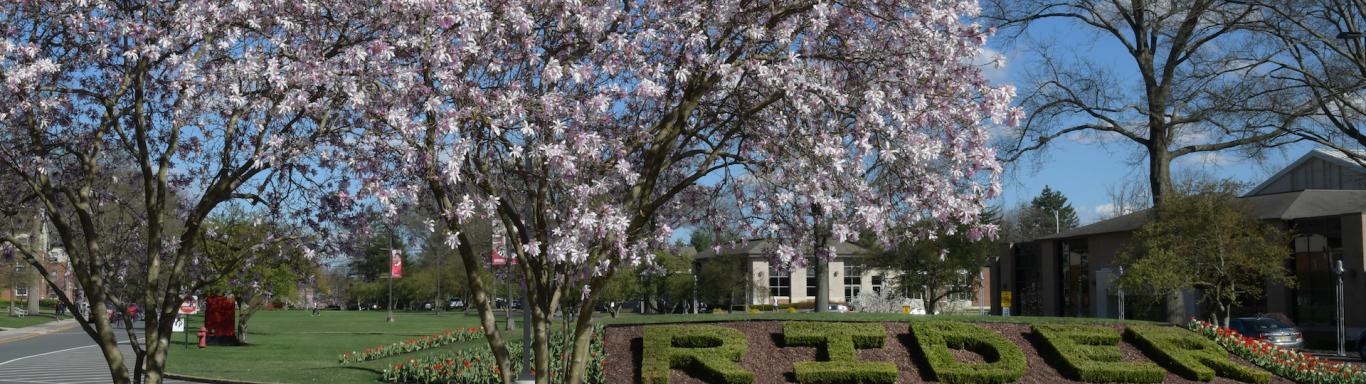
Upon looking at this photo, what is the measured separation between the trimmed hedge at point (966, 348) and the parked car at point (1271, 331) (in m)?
16.3

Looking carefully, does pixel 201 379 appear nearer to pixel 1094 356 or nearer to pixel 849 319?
pixel 849 319

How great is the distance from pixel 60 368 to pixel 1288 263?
1388 inches

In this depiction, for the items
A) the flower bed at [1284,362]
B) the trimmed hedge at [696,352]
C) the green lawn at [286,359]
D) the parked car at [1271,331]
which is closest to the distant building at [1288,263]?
the parked car at [1271,331]

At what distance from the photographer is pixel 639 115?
10609 millimetres

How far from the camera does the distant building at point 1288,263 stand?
36.0 m

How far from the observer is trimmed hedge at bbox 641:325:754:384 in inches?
614

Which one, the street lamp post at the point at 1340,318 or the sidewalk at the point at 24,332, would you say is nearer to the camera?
the street lamp post at the point at 1340,318

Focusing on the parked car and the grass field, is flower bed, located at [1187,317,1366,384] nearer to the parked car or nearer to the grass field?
the grass field

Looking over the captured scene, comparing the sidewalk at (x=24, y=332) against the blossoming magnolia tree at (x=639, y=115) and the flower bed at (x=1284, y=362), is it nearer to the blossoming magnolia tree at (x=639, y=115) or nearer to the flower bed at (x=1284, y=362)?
the blossoming magnolia tree at (x=639, y=115)

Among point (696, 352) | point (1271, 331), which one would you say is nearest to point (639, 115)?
point (696, 352)

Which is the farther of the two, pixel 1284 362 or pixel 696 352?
pixel 1284 362

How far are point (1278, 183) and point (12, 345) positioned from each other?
53.4m

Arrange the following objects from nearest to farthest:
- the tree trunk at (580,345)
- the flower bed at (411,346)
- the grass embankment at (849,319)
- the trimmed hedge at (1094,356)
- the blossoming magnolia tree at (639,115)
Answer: the blossoming magnolia tree at (639,115)
the tree trunk at (580,345)
the trimmed hedge at (1094,356)
the grass embankment at (849,319)
the flower bed at (411,346)

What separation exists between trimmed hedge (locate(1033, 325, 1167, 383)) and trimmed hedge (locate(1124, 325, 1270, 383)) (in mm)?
347
